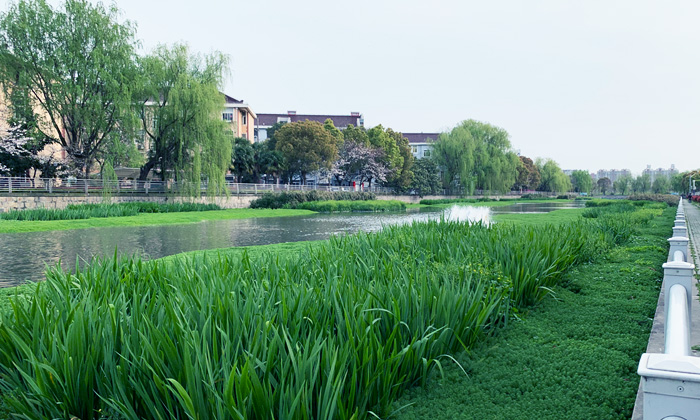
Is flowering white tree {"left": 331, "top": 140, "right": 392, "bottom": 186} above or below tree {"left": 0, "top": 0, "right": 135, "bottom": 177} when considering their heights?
below

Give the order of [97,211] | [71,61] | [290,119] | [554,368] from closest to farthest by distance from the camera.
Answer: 1. [554,368]
2. [97,211]
3. [71,61]
4. [290,119]

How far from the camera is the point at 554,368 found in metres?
2.97

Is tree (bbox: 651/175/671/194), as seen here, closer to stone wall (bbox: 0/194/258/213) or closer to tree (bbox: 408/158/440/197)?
tree (bbox: 408/158/440/197)

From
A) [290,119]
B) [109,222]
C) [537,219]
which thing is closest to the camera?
[109,222]

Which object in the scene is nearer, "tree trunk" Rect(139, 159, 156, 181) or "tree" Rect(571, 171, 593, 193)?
"tree trunk" Rect(139, 159, 156, 181)

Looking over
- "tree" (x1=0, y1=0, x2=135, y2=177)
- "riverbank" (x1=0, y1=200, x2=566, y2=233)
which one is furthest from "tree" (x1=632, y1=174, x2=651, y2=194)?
"tree" (x1=0, y1=0, x2=135, y2=177)

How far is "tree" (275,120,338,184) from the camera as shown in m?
45.6

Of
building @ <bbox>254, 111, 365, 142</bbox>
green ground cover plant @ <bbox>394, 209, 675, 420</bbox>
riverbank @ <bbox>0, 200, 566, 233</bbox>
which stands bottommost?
riverbank @ <bbox>0, 200, 566, 233</bbox>

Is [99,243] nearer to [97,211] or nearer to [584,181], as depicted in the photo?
[97,211]

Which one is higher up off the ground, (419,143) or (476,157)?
(419,143)

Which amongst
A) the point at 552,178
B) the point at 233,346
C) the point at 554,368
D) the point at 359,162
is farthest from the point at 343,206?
the point at 552,178

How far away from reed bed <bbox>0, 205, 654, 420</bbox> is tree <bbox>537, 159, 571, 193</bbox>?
101036 mm

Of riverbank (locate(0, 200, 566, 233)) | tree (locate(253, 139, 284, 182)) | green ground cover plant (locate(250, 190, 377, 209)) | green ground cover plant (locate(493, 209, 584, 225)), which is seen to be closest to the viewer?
green ground cover plant (locate(493, 209, 584, 225))

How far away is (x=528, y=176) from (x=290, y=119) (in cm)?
4890
